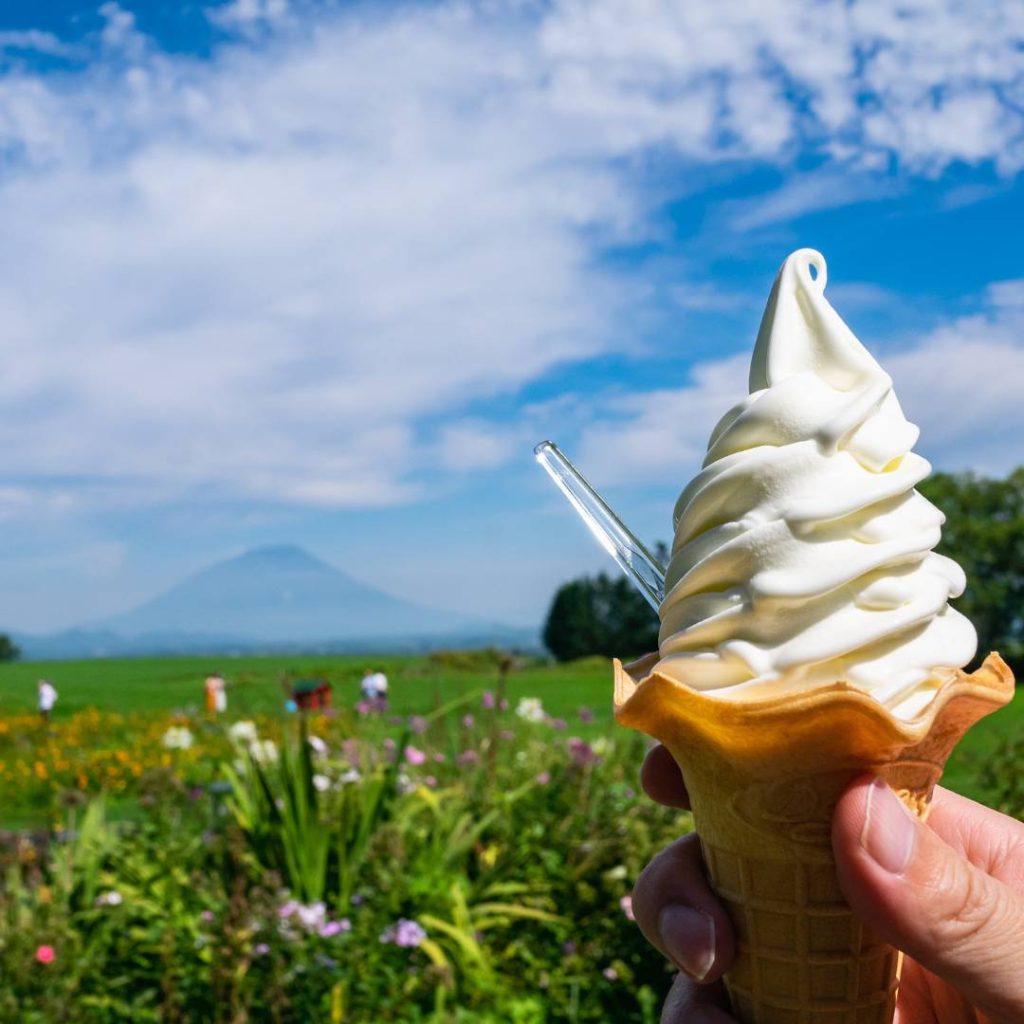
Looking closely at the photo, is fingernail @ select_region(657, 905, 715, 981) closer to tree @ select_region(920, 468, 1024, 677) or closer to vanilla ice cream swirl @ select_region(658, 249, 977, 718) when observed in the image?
vanilla ice cream swirl @ select_region(658, 249, 977, 718)

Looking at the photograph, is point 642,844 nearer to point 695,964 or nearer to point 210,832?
point 210,832

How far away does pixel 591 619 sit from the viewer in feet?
125

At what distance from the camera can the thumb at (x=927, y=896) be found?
4.72 ft

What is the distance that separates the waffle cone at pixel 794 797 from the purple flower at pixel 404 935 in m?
1.91

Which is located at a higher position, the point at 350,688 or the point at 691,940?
the point at 350,688

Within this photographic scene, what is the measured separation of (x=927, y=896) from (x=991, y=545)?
28286 millimetres

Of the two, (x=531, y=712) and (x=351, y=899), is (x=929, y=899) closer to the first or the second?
(x=351, y=899)

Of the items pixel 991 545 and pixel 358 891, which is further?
pixel 991 545

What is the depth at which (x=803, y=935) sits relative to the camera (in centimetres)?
165

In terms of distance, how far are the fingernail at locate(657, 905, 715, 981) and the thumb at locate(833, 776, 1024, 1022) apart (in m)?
0.33

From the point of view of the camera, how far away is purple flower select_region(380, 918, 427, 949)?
11.4ft

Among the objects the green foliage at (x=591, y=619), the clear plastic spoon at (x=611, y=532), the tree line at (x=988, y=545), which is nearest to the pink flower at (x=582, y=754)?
the clear plastic spoon at (x=611, y=532)

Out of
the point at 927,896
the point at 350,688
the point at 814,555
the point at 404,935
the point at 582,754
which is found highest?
the point at 350,688

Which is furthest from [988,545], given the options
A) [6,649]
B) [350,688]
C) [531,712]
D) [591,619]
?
[6,649]
